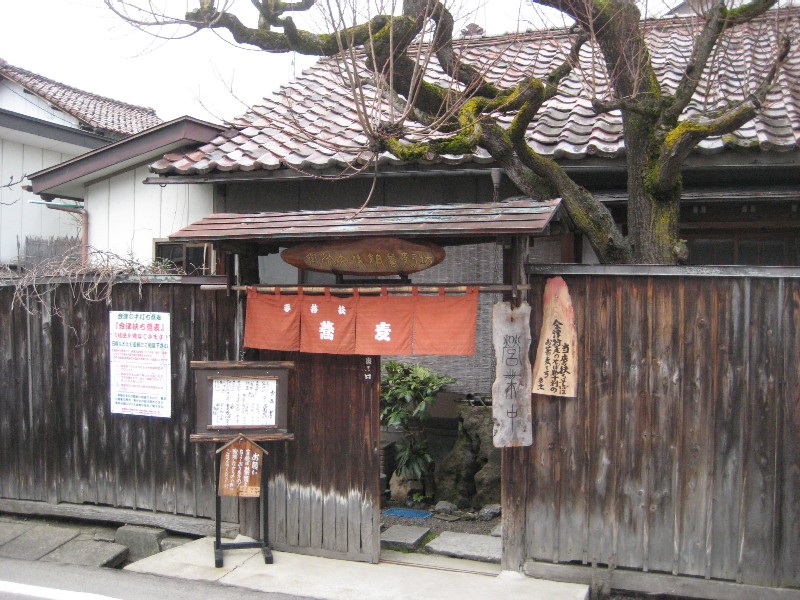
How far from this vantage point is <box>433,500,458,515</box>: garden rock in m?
9.43

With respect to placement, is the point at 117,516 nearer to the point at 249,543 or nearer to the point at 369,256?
the point at 249,543

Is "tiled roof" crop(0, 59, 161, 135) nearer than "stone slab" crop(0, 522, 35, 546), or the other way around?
"stone slab" crop(0, 522, 35, 546)

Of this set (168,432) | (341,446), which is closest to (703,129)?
(341,446)

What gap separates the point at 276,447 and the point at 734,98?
7735 millimetres

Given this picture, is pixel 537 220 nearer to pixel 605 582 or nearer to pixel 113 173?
pixel 605 582

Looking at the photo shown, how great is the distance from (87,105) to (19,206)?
6115mm

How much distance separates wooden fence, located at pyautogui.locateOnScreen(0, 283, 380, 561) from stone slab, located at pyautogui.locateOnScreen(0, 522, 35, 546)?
0.33m

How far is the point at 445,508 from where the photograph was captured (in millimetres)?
9477

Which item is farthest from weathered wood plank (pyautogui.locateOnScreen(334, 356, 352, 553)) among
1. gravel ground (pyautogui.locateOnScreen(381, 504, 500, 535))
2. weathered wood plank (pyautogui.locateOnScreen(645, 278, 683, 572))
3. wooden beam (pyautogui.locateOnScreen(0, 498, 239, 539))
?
weathered wood plank (pyautogui.locateOnScreen(645, 278, 683, 572))

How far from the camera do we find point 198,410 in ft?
24.3

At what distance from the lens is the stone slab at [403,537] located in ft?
26.3

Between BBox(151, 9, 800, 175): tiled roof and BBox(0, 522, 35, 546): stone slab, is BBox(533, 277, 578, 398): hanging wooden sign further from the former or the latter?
BBox(0, 522, 35, 546): stone slab

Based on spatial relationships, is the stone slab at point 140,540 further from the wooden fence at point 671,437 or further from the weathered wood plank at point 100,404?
the wooden fence at point 671,437

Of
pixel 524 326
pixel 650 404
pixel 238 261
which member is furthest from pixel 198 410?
pixel 650 404
